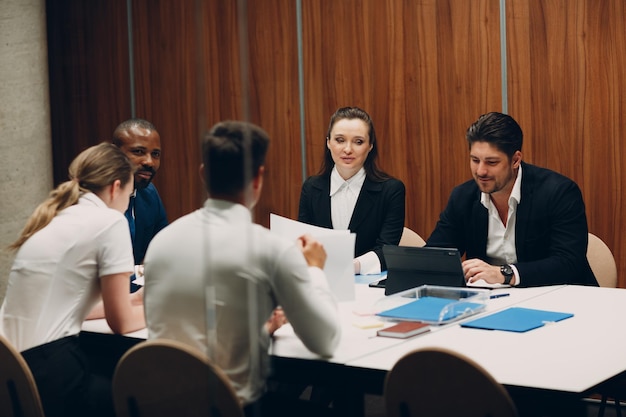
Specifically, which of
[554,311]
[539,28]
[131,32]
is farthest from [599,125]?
[131,32]

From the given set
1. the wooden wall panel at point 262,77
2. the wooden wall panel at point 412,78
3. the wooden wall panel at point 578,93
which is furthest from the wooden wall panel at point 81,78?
the wooden wall panel at point 578,93

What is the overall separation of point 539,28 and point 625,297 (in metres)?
1.85

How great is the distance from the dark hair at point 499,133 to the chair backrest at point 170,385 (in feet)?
6.07

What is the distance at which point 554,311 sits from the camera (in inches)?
104

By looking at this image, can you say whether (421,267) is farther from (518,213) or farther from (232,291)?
(232,291)

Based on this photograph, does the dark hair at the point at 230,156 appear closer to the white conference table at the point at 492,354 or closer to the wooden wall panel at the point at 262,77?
the wooden wall panel at the point at 262,77

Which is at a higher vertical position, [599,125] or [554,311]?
[599,125]

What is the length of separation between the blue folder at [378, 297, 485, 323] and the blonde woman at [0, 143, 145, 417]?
2.55ft

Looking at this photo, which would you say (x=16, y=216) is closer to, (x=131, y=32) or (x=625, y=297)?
(x=131, y=32)

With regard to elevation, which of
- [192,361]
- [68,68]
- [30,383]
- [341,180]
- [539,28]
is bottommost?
[30,383]

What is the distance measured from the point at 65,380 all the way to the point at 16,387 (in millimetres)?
162

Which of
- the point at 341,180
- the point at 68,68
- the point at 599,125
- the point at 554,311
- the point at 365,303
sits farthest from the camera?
the point at 599,125

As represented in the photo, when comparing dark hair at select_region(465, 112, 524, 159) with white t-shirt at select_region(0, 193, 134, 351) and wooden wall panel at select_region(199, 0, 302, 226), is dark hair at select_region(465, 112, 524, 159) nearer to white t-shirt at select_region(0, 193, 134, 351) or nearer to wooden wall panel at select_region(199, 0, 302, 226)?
wooden wall panel at select_region(199, 0, 302, 226)

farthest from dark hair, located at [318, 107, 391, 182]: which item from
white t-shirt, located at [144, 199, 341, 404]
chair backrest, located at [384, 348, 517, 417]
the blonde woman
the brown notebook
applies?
chair backrest, located at [384, 348, 517, 417]
